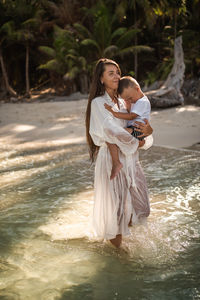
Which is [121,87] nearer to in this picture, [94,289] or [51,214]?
[94,289]

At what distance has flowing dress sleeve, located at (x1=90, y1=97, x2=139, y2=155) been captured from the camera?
300 cm

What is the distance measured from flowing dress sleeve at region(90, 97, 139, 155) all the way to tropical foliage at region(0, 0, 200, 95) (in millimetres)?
16109

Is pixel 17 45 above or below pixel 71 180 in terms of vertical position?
above

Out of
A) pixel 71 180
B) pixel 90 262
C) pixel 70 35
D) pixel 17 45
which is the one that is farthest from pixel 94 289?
pixel 17 45

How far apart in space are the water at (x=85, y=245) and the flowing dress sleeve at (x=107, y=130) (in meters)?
1.02

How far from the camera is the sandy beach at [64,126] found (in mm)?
9266

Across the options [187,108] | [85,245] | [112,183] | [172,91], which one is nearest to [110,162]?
[112,183]

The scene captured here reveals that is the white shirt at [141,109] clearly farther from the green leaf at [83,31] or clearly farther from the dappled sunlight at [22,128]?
the green leaf at [83,31]

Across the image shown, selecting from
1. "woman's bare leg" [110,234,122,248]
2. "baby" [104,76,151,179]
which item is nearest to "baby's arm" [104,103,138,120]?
"baby" [104,76,151,179]

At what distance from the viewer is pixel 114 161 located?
3102mm

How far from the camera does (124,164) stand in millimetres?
3221

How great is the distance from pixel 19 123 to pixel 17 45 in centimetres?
1381

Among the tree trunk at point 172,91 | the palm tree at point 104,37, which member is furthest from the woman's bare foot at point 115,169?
the palm tree at point 104,37

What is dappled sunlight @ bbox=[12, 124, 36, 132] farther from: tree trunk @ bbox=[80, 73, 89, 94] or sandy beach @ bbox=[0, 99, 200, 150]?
tree trunk @ bbox=[80, 73, 89, 94]
